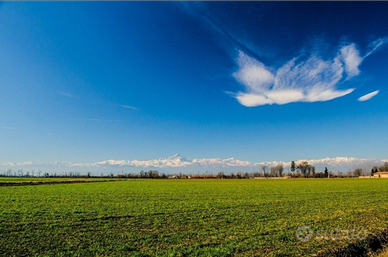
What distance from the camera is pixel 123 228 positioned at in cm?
1634

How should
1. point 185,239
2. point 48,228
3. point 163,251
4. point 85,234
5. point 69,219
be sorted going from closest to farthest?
point 163,251, point 185,239, point 85,234, point 48,228, point 69,219

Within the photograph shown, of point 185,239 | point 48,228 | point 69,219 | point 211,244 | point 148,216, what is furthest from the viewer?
point 148,216

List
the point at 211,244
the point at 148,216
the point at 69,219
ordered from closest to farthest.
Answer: the point at 211,244 < the point at 69,219 < the point at 148,216

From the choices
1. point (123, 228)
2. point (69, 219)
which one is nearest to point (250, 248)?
point (123, 228)

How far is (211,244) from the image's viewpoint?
12.7 m

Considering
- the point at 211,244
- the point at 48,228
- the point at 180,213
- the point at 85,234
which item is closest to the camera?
the point at 211,244

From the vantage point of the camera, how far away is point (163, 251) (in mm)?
11680

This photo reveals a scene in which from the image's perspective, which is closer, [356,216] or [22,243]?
[22,243]

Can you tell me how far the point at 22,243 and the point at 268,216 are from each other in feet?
56.5

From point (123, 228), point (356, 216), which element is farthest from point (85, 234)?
point (356, 216)

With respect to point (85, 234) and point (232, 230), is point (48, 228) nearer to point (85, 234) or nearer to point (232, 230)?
point (85, 234)

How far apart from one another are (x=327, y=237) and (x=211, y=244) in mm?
6898

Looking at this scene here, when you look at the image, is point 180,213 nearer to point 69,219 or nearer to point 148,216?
point 148,216

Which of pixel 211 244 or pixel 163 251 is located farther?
pixel 211 244
